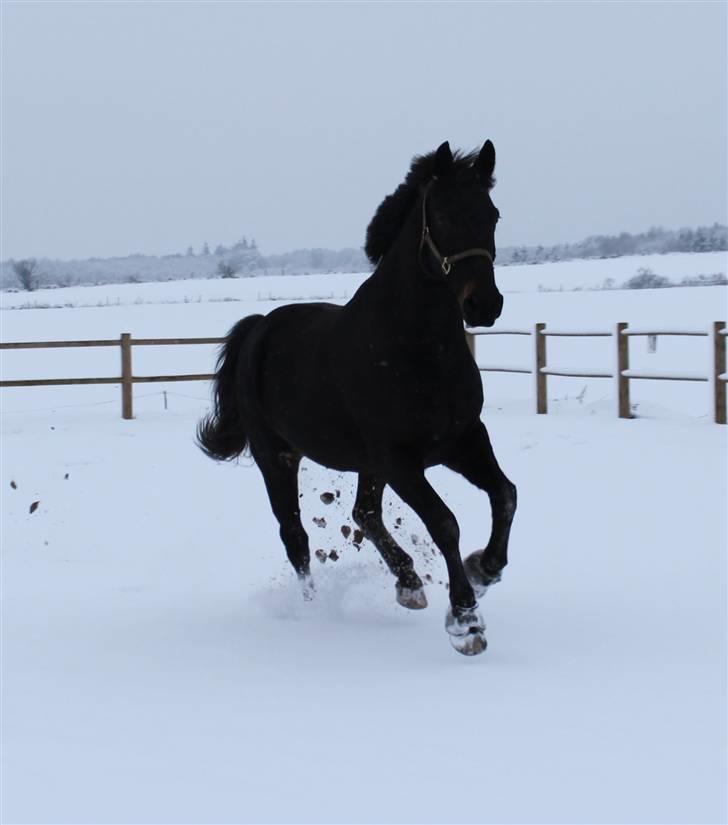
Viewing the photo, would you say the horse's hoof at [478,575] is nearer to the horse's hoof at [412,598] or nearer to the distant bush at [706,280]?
the horse's hoof at [412,598]

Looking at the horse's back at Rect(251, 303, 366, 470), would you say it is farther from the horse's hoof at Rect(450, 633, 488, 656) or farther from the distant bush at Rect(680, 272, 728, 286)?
the distant bush at Rect(680, 272, 728, 286)

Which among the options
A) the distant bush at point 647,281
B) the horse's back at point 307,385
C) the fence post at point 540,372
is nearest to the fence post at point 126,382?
the fence post at point 540,372

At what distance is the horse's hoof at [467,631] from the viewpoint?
4.49m

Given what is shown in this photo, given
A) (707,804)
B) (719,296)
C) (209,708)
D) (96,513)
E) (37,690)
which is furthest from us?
(719,296)

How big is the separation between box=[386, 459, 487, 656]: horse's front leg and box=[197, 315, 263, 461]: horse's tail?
79.3 inches

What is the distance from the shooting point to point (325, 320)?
19.0 ft

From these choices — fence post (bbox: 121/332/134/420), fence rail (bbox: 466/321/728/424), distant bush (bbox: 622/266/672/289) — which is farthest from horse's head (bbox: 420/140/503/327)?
distant bush (bbox: 622/266/672/289)

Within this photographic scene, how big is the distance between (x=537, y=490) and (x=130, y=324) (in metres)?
21.9

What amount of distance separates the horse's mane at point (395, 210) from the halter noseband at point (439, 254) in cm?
15

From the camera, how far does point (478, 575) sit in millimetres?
4984

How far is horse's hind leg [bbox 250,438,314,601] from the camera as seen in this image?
608 centimetres

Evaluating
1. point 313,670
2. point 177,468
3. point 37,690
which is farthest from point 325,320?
point 177,468

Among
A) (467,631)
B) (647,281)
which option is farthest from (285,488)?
(647,281)

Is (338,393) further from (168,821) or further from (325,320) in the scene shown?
(168,821)
